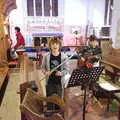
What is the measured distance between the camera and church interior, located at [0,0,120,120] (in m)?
2.64

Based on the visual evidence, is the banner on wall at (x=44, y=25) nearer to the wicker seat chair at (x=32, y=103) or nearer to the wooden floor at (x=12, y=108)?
the wooden floor at (x=12, y=108)

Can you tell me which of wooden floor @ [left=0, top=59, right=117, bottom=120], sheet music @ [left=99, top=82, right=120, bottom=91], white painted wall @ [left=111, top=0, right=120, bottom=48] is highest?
white painted wall @ [left=111, top=0, right=120, bottom=48]

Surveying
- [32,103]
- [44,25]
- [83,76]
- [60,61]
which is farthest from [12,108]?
[44,25]

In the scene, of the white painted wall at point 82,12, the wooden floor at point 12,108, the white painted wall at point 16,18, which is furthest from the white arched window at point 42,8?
the wooden floor at point 12,108

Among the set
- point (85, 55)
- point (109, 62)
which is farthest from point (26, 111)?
point (109, 62)

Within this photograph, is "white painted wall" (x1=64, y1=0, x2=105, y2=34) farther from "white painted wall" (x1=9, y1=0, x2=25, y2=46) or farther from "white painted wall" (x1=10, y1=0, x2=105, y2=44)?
"white painted wall" (x1=9, y1=0, x2=25, y2=46)

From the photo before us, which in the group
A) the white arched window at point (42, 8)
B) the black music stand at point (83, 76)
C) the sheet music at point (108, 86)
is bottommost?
the sheet music at point (108, 86)

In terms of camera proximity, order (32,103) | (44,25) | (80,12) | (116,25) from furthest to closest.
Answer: (80,12), (44,25), (116,25), (32,103)

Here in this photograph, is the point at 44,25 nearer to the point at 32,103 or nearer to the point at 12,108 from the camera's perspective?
the point at 12,108

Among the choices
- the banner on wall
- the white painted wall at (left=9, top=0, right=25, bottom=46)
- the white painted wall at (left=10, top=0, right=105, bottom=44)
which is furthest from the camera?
the white painted wall at (left=10, top=0, right=105, bottom=44)

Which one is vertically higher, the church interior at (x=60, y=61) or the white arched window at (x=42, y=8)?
the white arched window at (x=42, y=8)

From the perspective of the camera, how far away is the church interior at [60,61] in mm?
2639

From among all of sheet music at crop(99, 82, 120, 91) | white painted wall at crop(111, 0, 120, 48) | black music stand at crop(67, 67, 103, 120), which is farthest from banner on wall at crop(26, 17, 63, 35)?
black music stand at crop(67, 67, 103, 120)

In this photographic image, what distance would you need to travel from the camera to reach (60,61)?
9.46 feet
